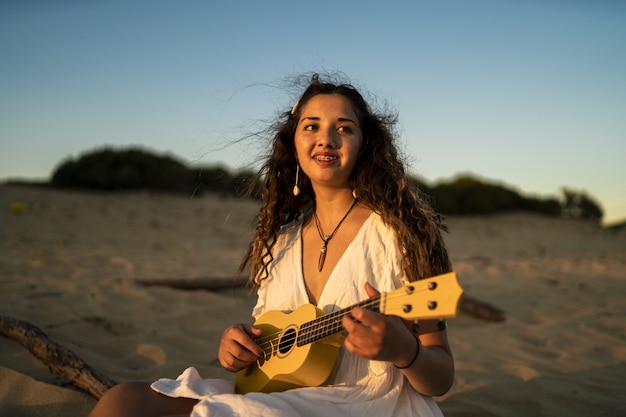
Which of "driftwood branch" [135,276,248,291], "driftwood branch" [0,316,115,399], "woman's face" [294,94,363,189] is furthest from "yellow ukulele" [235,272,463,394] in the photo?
"driftwood branch" [135,276,248,291]

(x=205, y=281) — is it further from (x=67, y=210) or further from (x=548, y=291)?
(x=67, y=210)

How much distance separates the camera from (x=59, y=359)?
3.16 m

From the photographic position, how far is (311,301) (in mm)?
2531

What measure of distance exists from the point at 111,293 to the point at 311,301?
329 centimetres

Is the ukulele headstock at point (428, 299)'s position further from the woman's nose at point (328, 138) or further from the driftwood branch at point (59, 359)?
the driftwood branch at point (59, 359)

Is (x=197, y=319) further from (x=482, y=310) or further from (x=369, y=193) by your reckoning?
(x=482, y=310)

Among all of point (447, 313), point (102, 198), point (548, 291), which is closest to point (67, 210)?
point (102, 198)

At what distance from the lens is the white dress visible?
6.54 feet

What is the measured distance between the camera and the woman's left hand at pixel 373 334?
70.9 inches

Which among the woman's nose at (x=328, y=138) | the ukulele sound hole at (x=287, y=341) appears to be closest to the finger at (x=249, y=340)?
the ukulele sound hole at (x=287, y=341)

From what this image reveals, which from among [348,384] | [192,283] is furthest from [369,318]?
[192,283]

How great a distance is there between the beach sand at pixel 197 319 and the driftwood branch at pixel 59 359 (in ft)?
0.28

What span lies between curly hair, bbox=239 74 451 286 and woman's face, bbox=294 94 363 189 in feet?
0.25

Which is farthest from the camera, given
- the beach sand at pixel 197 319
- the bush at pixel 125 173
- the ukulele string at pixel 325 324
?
the bush at pixel 125 173
